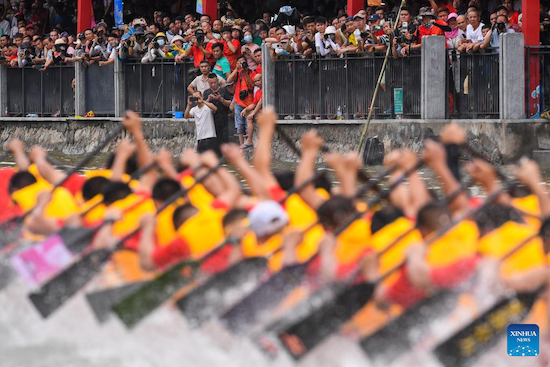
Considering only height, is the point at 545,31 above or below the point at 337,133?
above

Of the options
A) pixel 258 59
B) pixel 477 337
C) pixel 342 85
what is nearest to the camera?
pixel 477 337

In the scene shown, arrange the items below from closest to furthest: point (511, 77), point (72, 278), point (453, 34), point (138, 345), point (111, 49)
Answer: point (138, 345) < point (72, 278) < point (511, 77) < point (453, 34) < point (111, 49)

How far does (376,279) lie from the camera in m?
6.28

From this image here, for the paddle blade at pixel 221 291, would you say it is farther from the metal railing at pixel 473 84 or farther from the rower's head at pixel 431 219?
the metal railing at pixel 473 84

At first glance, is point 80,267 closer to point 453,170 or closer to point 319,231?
point 319,231

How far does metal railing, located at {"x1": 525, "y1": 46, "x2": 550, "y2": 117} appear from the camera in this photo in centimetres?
1514

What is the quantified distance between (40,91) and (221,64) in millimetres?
5324

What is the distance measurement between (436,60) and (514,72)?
975mm

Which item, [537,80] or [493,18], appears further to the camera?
[537,80]

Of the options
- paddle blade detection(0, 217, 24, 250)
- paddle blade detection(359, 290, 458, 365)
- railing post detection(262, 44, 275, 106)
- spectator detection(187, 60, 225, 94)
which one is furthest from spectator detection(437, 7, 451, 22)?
paddle blade detection(359, 290, 458, 365)

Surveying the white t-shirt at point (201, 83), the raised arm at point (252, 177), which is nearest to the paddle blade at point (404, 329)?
the raised arm at point (252, 177)

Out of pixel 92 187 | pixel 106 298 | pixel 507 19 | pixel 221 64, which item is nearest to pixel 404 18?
pixel 507 19

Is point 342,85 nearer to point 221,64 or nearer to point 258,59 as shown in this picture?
point 258,59

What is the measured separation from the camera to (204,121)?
16.8m
